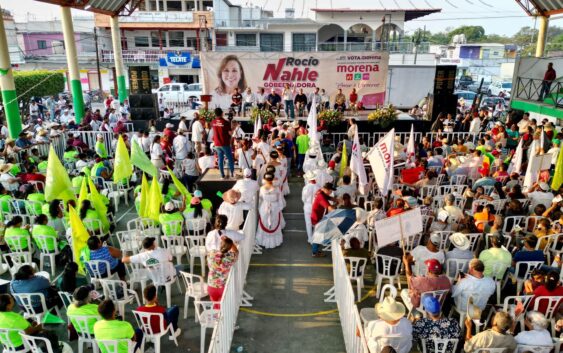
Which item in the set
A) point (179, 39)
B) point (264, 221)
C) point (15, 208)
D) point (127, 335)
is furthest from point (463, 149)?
point (179, 39)

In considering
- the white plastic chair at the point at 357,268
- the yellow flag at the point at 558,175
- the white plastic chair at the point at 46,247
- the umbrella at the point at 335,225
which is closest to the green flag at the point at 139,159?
the white plastic chair at the point at 46,247

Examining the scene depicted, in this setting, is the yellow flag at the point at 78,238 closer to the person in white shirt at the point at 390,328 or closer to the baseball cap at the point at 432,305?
the person in white shirt at the point at 390,328

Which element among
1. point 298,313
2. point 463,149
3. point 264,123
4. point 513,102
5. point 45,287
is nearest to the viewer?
point 45,287

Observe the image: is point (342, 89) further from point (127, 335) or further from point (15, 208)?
point (127, 335)

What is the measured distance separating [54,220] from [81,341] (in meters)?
3.53

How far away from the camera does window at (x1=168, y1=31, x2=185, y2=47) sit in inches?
1667

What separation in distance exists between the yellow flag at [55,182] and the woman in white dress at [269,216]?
375 cm

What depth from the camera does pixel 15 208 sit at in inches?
358

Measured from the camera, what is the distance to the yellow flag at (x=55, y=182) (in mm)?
8133

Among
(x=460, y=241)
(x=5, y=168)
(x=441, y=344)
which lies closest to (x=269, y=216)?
(x=460, y=241)

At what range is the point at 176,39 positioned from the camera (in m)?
42.5

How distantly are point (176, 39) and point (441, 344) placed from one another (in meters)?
42.4

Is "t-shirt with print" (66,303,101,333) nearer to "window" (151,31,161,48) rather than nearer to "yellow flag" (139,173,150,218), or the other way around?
"yellow flag" (139,173,150,218)

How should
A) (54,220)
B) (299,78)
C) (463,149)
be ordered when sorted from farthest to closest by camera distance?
(299,78) → (463,149) → (54,220)
